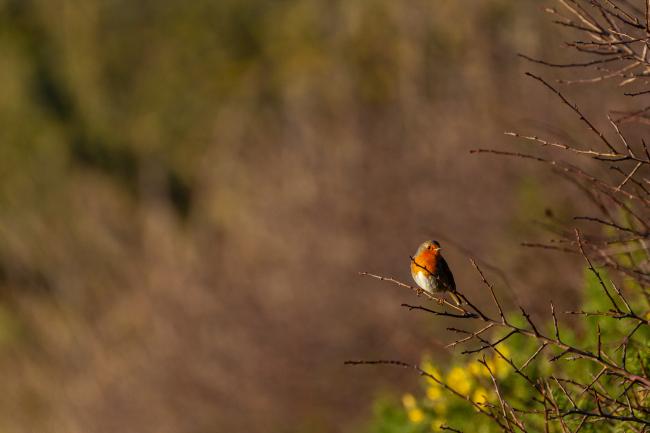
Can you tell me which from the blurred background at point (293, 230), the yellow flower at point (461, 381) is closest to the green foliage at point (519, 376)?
the yellow flower at point (461, 381)

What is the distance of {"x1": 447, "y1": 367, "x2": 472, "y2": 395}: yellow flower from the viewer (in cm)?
495

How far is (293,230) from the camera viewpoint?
9.62 m

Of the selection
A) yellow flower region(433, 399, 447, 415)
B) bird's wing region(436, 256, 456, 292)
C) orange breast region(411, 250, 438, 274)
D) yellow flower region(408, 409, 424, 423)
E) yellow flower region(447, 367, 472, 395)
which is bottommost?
bird's wing region(436, 256, 456, 292)

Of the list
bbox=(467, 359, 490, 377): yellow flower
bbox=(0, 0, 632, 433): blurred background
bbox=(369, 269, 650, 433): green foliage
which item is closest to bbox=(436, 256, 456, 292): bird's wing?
bbox=(0, 0, 632, 433): blurred background

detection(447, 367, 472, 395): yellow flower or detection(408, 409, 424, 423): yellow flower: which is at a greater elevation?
detection(408, 409, 424, 423): yellow flower

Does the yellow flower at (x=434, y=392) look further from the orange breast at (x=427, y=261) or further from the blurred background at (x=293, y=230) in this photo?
the orange breast at (x=427, y=261)

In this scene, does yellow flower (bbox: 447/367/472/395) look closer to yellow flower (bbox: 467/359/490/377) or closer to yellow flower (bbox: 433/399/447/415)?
yellow flower (bbox: 467/359/490/377)

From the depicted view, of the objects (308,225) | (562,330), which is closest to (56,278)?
(308,225)

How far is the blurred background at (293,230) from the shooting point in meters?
7.94

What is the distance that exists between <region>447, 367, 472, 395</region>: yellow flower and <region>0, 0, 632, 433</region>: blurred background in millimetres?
568

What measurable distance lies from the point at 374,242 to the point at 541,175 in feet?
5.42

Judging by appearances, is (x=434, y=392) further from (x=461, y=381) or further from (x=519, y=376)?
(x=519, y=376)

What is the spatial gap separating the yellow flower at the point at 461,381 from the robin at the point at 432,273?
119cm

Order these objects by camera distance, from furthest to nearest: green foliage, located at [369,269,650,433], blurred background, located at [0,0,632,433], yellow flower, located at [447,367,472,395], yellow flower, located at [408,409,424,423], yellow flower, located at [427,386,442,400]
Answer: blurred background, located at [0,0,632,433] → yellow flower, located at [408,409,424,423] → yellow flower, located at [427,386,442,400] → yellow flower, located at [447,367,472,395] → green foliage, located at [369,269,650,433]
